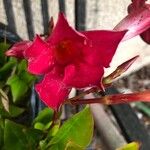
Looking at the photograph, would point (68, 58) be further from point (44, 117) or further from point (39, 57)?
point (44, 117)

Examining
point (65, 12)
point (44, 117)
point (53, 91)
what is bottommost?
point (44, 117)

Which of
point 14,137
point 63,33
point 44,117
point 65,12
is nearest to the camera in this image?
point 63,33

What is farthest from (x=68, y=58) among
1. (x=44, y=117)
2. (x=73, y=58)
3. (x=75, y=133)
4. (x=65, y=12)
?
(x=65, y=12)

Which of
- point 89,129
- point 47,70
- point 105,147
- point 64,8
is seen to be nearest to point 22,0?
point 64,8

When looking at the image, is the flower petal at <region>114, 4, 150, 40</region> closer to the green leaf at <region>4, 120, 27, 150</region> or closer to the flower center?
the flower center

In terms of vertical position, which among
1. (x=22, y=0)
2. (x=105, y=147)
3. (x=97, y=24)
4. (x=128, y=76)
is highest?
(x=22, y=0)

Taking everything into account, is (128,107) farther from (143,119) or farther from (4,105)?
(4,105)

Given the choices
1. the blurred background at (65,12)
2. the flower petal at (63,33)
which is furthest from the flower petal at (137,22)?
the blurred background at (65,12)
